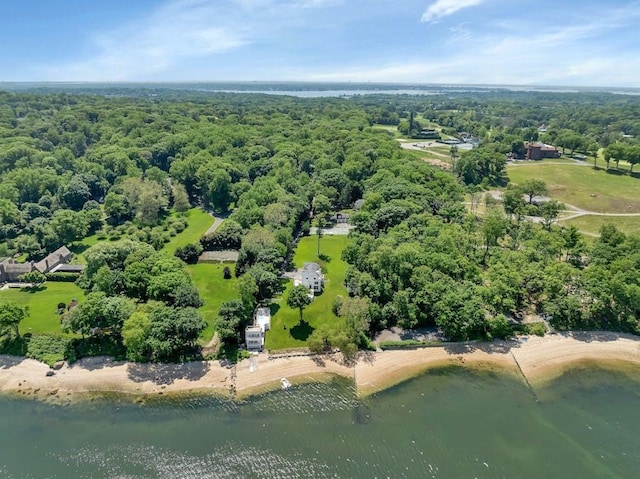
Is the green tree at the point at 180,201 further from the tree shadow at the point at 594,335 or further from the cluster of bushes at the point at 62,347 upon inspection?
the tree shadow at the point at 594,335

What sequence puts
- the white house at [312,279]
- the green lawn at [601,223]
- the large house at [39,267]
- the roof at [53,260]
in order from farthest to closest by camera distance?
the green lawn at [601,223] < the roof at [53,260] < the large house at [39,267] < the white house at [312,279]

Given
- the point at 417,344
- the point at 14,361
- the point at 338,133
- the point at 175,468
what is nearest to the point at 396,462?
the point at 417,344

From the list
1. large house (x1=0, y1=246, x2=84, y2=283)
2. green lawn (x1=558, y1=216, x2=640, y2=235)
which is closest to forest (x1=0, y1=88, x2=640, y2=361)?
large house (x1=0, y1=246, x2=84, y2=283)

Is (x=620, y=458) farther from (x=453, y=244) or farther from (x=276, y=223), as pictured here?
(x=276, y=223)

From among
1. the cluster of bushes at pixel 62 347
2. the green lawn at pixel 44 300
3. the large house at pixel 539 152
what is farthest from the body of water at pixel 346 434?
the large house at pixel 539 152

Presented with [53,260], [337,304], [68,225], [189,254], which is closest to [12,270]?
[53,260]

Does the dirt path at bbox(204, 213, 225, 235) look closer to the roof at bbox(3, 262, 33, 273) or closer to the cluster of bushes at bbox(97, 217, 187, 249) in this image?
the cluster of bushes at bbox(97, 217, 187, 249)

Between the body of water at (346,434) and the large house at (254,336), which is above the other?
the large house at (254,336)
